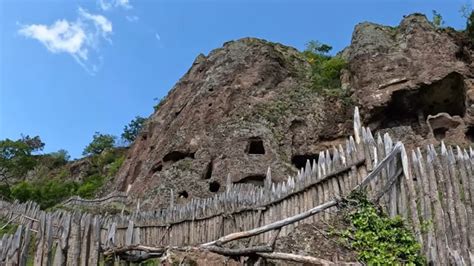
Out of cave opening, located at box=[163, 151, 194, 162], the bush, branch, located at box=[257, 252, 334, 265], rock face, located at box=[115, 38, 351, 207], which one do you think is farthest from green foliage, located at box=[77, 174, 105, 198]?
branch, located at box=[257, 252, 334, 265]

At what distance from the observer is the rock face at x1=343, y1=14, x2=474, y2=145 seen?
19.9 meters

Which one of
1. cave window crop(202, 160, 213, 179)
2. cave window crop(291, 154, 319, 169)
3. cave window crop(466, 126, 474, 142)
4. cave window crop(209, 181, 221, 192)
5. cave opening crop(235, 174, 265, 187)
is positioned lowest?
cave window crop(209, 181, 221, 192)

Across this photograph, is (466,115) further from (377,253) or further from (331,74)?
(377,253)

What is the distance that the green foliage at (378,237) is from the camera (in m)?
5.86

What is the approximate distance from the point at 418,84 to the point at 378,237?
52.9 feet

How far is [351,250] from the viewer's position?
6.32 metres

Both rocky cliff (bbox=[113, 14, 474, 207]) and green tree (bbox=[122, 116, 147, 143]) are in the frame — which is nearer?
rocky cliff (bbox=[113, 14, 474, 207])

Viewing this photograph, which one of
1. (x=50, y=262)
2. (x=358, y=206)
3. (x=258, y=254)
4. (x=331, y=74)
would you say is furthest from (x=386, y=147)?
(x=331, y=74)

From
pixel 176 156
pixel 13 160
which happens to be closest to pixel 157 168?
pixel 176 156

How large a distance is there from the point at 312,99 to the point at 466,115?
7378 millimetres

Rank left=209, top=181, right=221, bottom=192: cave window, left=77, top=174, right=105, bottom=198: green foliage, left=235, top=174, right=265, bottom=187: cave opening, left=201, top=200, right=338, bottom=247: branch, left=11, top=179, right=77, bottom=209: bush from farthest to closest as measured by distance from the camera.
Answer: left=77, top=174, right=105, bottom=198: green foliage < left=11, top=179, right=77, bottom=209: bush < left=209, top=181, right=221, bottom=192: cave window < left=235, top=174, right=265, bottom=187: cave opening < left=201, top=200, right=338, bottom=247: branch

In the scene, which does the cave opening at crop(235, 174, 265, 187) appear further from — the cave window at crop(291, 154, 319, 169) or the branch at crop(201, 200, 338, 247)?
the branch at crop(201, 200, 338, 247)

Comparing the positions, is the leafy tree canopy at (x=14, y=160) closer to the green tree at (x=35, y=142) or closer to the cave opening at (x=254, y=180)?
the green tree at (x=35, y=142)

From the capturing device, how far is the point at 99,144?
49344 mm
